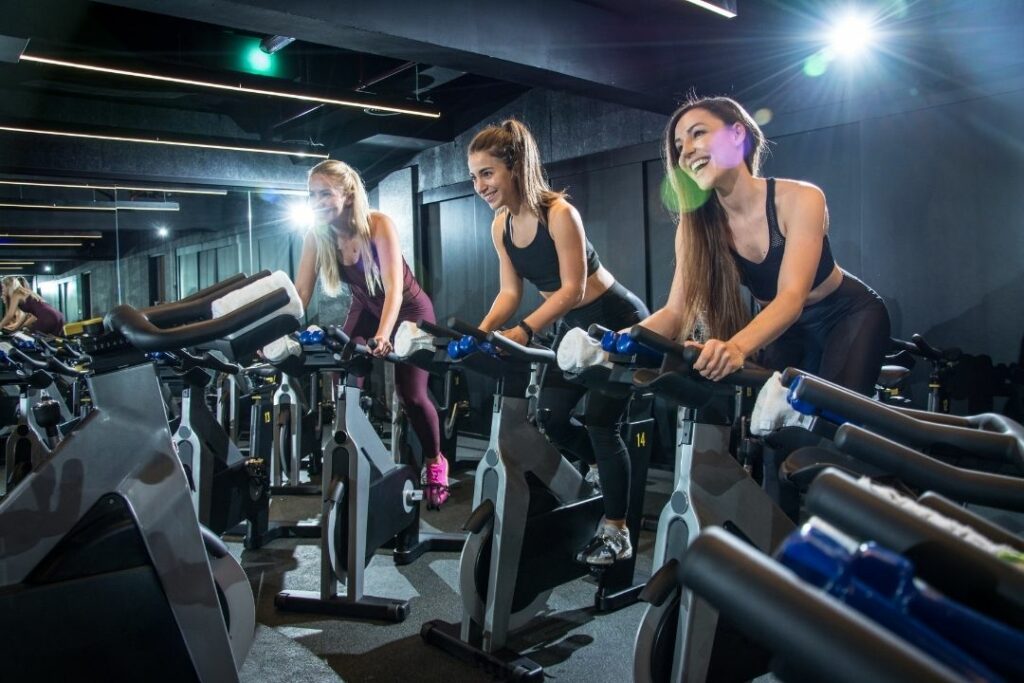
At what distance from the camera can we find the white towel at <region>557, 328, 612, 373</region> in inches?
77.2

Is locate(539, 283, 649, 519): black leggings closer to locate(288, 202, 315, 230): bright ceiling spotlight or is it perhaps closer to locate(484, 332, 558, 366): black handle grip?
locate(484, 332, 558, 366): black handle grip

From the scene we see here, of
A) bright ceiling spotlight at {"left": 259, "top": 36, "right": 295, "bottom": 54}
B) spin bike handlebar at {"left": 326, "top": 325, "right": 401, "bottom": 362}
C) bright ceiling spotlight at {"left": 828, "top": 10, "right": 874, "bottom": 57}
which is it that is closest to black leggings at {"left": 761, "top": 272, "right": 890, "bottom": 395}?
spin bike handlebar at {"left": 326, "top": 325, "right": 401, "bottom": 362}

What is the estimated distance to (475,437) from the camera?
7.68m

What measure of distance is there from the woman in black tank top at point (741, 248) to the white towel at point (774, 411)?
2.28 feet

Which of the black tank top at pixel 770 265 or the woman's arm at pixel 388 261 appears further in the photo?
the woman's arm at pixel 388 261

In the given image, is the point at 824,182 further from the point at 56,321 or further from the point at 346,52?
the point at 56,321

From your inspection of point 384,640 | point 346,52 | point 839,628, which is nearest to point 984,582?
point 839,628

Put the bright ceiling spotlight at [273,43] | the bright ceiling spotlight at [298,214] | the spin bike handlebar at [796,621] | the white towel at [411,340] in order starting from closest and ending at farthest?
the spin bike handlebar at [796,621]
the white towel at [411,340]
the bright ceiling spotlight at [273,43]
the bright ceiling spotlight at [298,214]

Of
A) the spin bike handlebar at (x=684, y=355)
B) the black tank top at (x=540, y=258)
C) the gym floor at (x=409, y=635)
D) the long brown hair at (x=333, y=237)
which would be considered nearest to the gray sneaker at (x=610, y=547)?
the gym floor at (x=409, y=635)

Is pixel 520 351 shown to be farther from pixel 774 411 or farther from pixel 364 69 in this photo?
pixel 364 69

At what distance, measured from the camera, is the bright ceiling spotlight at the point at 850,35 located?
461cm

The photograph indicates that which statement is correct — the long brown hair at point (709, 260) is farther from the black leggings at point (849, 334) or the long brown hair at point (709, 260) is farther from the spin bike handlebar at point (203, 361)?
the spin bike handlebar at point (203, 361)

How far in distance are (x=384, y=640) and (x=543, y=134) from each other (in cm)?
535

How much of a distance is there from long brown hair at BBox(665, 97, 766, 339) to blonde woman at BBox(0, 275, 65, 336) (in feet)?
20.9
